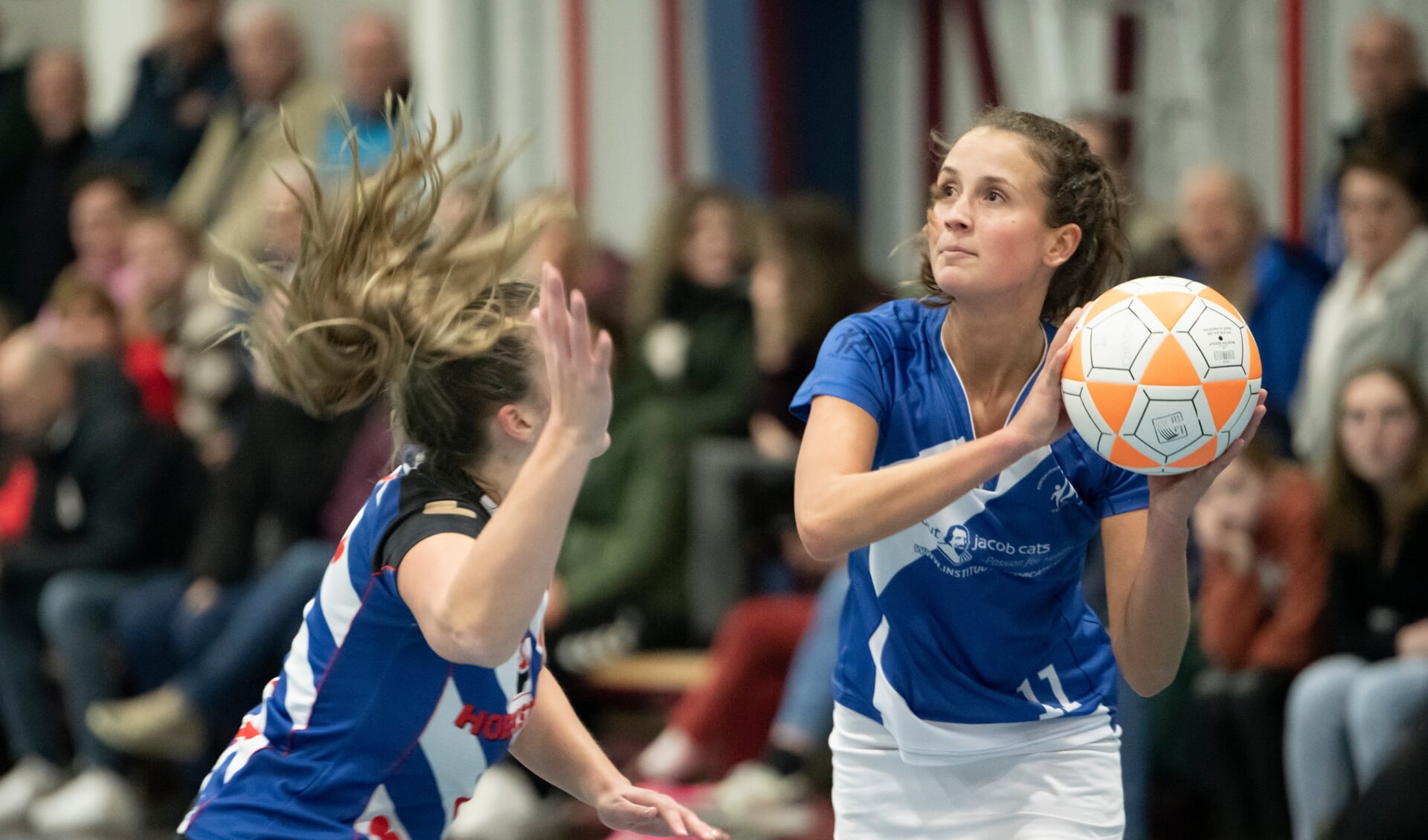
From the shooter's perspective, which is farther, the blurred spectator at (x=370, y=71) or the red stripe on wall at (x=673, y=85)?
the red stripe on wall at (x=673, y=85)

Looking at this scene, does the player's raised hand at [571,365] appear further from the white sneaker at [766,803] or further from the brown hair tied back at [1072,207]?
the white sneaker at [766,803]

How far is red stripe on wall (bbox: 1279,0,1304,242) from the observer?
678 centimetres

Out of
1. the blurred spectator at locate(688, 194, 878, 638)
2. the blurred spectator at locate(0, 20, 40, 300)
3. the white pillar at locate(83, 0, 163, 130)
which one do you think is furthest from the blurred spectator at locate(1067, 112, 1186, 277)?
the blurred spectator at locate(0, 20, 40, 300)

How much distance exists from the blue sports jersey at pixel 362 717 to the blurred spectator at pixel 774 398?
11.1ft

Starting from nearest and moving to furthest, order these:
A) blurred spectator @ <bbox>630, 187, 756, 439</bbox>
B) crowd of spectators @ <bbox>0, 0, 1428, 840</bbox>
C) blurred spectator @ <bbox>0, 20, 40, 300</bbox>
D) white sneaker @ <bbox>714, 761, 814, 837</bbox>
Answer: crowd of spectators @ <bbox>0, 0, 1428, 840</bbox> < white sneaker @ <bbox>714, 761, 814, 837</bbox> < blurred spectator @ <bbox>630, 187, 756, 439</bbox> < blurred spectator @ <bbox>0, 20, 40, 300</bbox>

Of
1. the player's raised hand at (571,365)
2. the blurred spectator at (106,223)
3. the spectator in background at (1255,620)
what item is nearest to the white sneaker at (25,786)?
the blurred spectator at (106,223)

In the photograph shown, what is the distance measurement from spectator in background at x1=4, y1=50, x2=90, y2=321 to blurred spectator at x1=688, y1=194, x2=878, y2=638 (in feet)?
14.3

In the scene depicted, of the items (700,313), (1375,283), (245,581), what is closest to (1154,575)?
(1375,283)

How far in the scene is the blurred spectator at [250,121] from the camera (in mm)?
8219

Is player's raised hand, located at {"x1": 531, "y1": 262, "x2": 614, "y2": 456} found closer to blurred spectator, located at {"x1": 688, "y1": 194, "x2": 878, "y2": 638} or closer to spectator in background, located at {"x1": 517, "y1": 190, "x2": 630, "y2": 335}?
spectator in background, located at {"x1": 517, "y1": 190, "x2": 630, "y2": 335}

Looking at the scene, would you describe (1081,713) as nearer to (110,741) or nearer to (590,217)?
(110,741)

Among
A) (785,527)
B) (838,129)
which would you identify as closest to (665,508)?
(785,527)

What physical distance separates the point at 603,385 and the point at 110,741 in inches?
190

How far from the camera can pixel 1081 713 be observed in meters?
2.91
